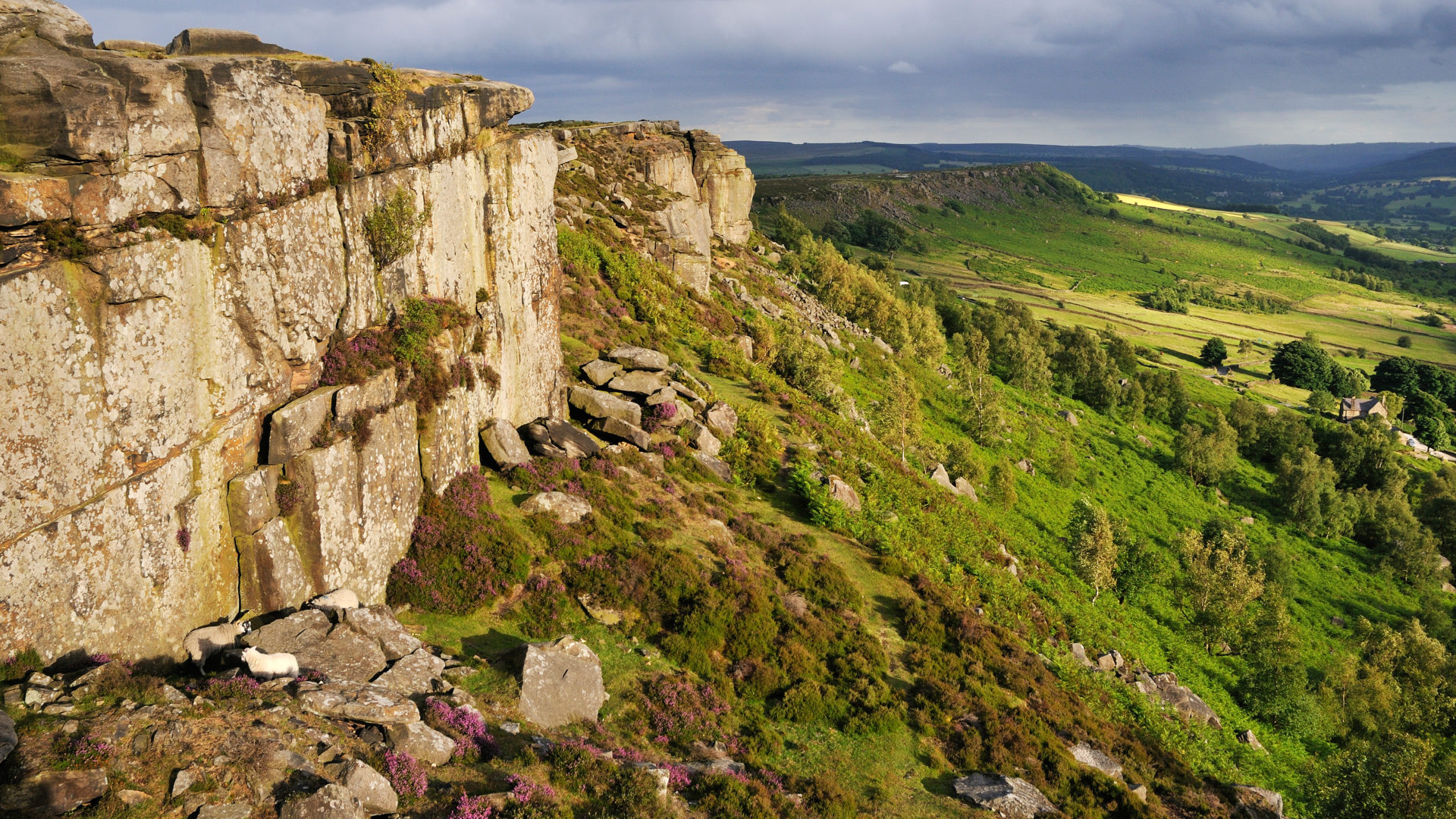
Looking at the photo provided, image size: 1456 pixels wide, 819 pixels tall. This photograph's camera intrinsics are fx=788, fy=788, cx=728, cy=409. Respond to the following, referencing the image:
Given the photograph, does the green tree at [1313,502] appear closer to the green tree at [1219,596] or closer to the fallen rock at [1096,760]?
the green tree at [1219,596]

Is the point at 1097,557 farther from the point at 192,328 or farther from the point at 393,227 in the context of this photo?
the point at 192,328

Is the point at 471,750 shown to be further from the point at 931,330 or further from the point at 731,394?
the point at 931,330

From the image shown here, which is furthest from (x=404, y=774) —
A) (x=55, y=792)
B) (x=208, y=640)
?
(x=208, y=640)

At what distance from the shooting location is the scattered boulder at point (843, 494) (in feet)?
127

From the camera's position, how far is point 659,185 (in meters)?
79.6

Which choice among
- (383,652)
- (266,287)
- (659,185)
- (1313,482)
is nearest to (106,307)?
(266,287)

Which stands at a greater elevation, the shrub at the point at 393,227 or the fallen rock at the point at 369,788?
the shrub at the point at 393,227

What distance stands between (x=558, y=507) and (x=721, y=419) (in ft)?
46.6

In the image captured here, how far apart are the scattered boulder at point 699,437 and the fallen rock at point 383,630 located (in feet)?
62.7

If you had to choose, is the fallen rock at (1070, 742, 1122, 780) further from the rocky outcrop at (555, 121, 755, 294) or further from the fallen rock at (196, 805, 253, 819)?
the rocky outcrop at (555, 121, 755, 294)

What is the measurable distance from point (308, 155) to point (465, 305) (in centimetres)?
852

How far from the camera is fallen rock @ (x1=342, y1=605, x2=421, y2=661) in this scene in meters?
20.0

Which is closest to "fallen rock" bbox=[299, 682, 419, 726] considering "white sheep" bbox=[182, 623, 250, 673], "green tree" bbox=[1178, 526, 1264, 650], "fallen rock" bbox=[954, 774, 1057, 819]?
"white sheep" bbox=[182, 623, 250, 673]

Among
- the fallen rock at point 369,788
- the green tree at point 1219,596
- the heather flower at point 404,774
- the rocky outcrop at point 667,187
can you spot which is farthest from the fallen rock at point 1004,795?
the rocky outcrop at point 667,187
